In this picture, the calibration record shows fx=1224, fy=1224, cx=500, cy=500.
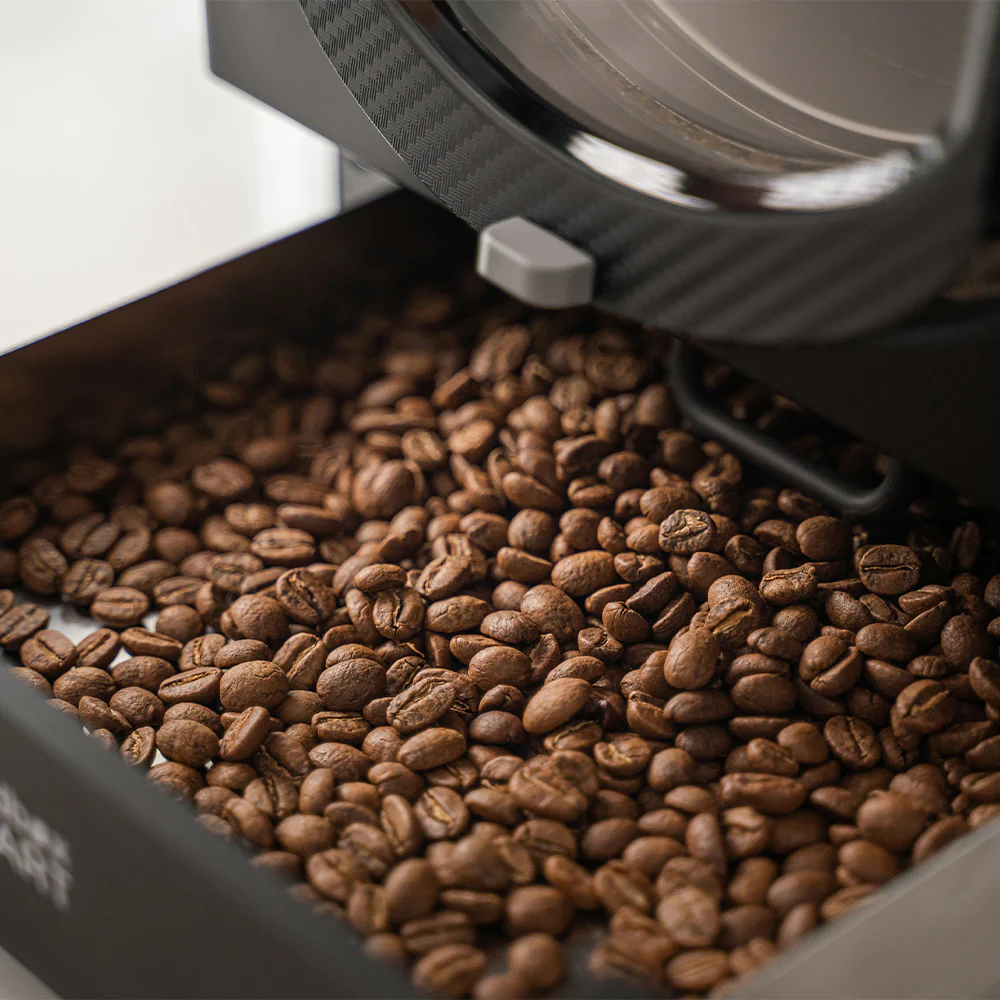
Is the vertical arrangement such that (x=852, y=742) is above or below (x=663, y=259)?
below

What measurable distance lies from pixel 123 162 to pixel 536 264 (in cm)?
85

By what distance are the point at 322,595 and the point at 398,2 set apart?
367 millimetres

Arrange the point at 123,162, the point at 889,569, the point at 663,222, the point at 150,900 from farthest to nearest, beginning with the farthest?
the point at 123,162 < the point at 889,569 < the point at 663,222 < the point at 150,900

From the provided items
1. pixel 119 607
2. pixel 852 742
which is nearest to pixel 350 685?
pixel 119 607

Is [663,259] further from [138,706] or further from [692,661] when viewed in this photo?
[138,706]

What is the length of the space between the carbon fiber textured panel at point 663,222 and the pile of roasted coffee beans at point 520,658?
18cm

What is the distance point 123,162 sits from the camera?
1368 mm

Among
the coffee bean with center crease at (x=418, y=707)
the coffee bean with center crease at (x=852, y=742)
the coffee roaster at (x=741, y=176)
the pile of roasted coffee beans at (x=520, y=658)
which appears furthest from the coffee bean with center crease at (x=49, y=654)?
the coffee bean with center crease at (x=852, y=742)

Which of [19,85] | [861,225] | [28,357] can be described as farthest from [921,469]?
[19,85]

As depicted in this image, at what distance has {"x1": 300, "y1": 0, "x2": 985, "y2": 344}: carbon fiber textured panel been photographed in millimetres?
571

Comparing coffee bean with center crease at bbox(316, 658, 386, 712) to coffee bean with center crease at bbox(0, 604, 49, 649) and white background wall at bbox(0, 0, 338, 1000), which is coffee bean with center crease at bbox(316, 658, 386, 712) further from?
white background wall at bbox(0, 0, 338, 1000)

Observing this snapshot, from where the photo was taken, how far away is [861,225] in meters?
0.58

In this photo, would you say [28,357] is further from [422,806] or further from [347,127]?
[422,806]

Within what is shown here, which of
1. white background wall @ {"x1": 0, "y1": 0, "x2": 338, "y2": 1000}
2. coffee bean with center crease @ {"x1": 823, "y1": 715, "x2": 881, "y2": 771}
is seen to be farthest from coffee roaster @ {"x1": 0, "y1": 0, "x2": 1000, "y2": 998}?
white background wall @ {"x1": 0, "y1": 0, "x2": 338, "y2": 1000}
